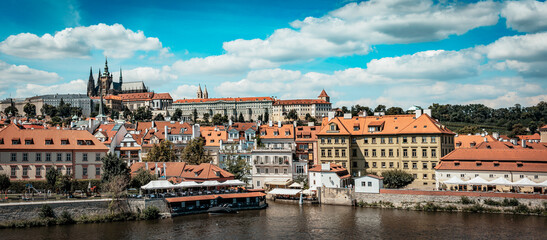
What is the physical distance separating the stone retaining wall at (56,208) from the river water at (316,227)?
1800 mm

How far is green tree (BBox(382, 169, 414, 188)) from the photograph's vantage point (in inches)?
2425

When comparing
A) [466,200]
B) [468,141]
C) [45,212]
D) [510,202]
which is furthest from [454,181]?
[45,212]

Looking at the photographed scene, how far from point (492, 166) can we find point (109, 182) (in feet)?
152

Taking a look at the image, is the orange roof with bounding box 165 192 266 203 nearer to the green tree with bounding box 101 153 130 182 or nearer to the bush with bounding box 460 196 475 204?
the green tree with bounding box 101 153 130 182

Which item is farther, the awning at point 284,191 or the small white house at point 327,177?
the awning at point 284,191

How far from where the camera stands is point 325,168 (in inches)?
2464

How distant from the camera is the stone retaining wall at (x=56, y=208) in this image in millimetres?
44456

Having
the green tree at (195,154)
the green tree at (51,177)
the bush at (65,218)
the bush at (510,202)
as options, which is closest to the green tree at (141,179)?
the green tree at (51,177)

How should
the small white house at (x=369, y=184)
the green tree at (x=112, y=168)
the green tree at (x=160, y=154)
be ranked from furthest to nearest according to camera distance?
the green tree at (x=160, y=154), the small white house at (x=369, y=184), the green tree at (x=112, y=168)

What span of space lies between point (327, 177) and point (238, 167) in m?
14.4

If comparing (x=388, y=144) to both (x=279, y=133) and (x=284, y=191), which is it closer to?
(x=284, y=191)

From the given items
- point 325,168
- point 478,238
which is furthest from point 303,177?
point 478,238

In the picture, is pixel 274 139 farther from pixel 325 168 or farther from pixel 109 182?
pixel 109 182

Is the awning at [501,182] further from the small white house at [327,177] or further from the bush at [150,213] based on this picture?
the bush at [150,213]
